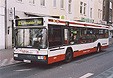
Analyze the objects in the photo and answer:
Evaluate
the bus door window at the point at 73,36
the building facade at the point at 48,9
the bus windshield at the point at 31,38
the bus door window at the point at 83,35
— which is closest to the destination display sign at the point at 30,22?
the bus windshield at the point at 31,38

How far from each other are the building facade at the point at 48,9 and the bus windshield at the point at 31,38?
6927 millimetres

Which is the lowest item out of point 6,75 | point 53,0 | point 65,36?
point 6,75

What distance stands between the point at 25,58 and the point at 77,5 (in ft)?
82.0

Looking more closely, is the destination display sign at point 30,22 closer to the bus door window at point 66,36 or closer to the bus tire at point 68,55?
the bus door window at point 66,36

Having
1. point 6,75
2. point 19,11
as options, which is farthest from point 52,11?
point 6,75

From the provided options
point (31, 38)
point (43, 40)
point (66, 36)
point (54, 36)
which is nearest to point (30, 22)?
point (31, 38)

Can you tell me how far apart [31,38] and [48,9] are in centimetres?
1572

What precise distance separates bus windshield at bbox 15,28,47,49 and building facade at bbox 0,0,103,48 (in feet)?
22.7

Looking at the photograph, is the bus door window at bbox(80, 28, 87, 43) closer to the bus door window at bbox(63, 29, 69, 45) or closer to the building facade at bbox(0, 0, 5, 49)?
the bus door window at bbox(63, 29, 69, 45)

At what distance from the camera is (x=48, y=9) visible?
2689cm

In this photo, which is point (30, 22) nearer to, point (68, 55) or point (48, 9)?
point (68, 55)

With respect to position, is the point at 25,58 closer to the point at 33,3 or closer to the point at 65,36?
the point at 65,36

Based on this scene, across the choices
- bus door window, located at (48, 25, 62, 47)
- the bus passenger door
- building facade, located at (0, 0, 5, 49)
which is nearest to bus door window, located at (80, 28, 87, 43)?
the bus passenger door

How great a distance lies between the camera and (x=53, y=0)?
28.1 metres
